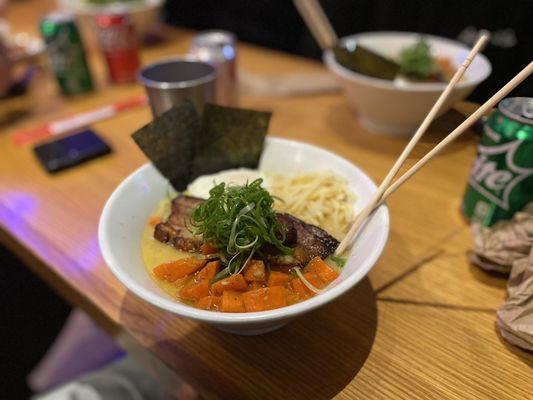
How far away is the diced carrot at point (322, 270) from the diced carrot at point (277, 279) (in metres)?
0.06

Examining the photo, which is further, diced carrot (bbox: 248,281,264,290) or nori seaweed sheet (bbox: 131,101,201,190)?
nori seaweed sheet (bbox: 131,101,201,190)

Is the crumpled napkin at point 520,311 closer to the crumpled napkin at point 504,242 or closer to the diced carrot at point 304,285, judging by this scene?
the crumpled napkin at point 504,242

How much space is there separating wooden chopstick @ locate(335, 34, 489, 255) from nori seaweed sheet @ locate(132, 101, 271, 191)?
420mm

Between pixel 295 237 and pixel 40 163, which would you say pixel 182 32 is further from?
pixel 295 237

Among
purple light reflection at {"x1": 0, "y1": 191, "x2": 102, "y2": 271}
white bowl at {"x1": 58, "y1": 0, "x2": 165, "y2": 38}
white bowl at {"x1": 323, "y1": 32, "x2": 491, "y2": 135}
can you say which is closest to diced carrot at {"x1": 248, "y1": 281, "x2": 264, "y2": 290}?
purple light reflection at {"x1": 0, "y1": 191, "x2": 102, "y2": 271}

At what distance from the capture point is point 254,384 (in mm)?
871

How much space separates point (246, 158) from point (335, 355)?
60 centimetres

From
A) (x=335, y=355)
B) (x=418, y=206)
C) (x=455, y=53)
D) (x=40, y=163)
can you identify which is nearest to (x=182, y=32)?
(x=40, y=163)

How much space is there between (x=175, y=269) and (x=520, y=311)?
0.75 m

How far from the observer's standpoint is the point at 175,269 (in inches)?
35.4

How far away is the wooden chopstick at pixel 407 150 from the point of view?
815mm

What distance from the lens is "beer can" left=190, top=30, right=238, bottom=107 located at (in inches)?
68.2

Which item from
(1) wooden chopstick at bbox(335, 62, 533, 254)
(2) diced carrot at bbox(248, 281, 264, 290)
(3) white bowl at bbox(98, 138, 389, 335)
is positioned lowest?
(2) diced carrot at bbox(248, 281, 264, 290)

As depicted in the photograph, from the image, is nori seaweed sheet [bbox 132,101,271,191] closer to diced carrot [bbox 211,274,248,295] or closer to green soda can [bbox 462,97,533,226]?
diced carrot [bbox 211,274,248,295]
